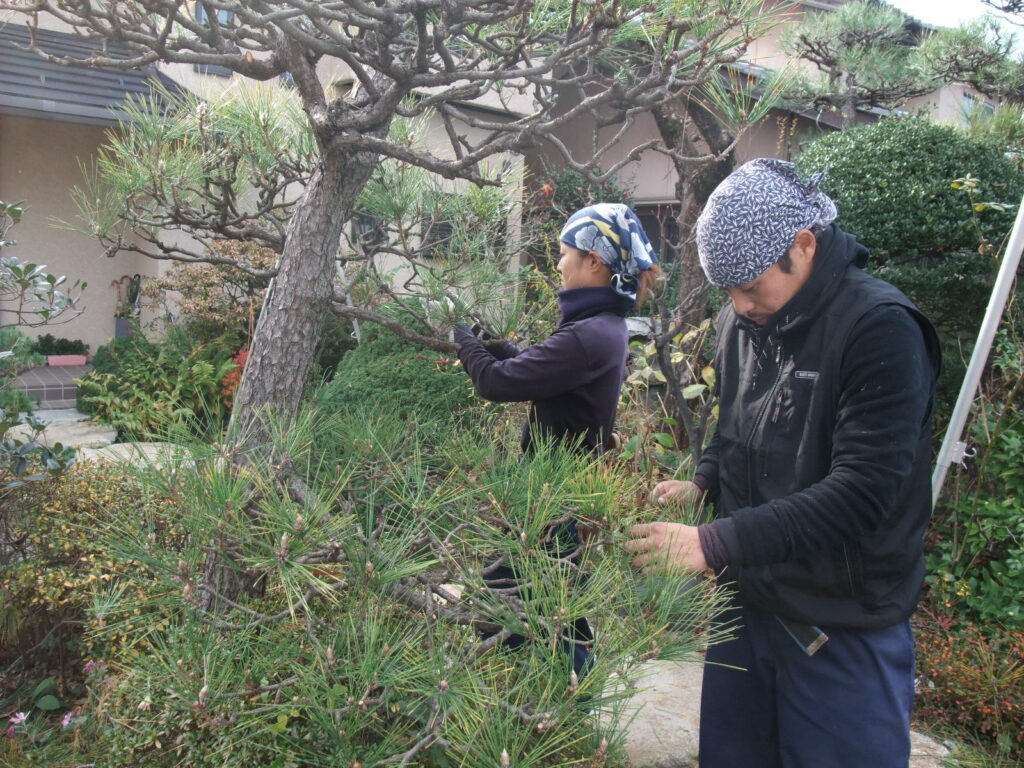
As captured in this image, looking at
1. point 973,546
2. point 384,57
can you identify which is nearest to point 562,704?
point 384,57

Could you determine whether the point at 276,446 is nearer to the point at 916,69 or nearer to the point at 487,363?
the point at 487,363

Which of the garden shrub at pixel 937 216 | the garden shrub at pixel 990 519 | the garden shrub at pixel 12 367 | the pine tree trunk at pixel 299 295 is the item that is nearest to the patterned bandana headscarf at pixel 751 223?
the pine tree trunk at pixel 299 295

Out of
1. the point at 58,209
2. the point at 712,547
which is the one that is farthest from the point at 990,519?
the point at 58,209

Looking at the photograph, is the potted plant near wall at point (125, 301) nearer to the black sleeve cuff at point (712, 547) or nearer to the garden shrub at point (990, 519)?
the garden shrub at point (990, 519)

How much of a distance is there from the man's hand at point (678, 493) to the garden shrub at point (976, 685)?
65.9 inches

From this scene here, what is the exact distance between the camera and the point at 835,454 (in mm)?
1440

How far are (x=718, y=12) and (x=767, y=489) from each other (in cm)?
118

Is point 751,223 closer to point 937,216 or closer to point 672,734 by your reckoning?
point 672,734

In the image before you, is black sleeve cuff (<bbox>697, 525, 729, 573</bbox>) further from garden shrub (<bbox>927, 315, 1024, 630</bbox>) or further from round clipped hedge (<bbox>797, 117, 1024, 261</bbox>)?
round clipped hedge (<bbox>797, 117, 1024, 261</bbox>)

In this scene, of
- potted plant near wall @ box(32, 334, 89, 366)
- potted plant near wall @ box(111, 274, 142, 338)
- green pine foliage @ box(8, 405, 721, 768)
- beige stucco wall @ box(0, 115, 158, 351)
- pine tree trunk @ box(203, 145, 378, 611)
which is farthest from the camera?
potted plant near wall @ box(111, 274, 142, 338)

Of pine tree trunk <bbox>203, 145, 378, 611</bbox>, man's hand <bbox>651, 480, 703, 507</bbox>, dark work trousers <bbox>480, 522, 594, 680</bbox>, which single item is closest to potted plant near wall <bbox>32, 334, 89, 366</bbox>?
pine tree trunk <bbox>203, 145, 378, 611</bbox>

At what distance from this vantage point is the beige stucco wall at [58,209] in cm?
755

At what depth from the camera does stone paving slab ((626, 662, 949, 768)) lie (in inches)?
96.7

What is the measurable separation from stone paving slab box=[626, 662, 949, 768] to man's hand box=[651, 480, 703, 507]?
0.76 m
